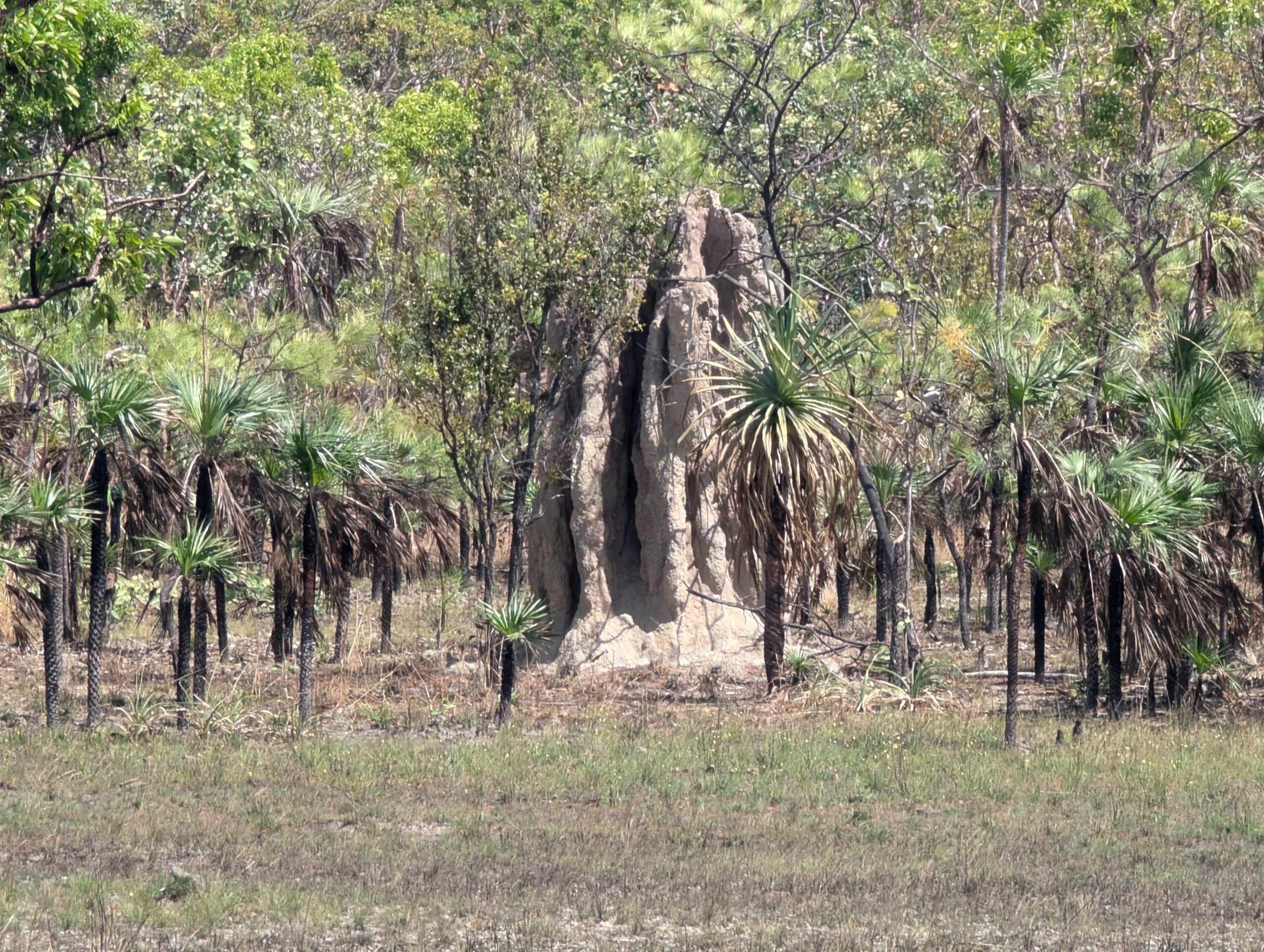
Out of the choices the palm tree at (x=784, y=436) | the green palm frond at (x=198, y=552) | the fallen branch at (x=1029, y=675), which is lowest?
the fallen branch at (x=1029, y=675)

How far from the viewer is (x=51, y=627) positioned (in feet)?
59.3

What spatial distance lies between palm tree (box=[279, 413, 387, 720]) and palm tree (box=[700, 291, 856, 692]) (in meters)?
4.07

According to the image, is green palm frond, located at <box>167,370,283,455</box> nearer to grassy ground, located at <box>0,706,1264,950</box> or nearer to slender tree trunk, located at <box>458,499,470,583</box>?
grassy ground, located at <box>0,706,1264,950</box>

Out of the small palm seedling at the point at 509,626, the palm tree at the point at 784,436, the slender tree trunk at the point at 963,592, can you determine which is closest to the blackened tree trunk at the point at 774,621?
the palm tree at the point at 784,436

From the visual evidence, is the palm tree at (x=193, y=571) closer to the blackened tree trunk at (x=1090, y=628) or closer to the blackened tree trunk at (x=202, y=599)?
the blackened tree trunk at (x=202, y=599)

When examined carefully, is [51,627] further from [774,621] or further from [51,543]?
[774,621]

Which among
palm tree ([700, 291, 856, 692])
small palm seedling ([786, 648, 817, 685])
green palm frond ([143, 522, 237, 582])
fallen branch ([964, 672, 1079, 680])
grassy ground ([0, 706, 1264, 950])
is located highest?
palm tree ([700, 291, 856, 692])

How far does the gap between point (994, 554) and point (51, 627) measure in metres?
12.2

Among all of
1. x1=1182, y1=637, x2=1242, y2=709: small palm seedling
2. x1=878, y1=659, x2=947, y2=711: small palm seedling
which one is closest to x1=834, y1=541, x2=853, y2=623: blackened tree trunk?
x1=878, y1=659, x2=947, y2=711: small palm seedling

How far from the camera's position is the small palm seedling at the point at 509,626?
1684 cm

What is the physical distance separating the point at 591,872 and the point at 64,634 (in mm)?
16285

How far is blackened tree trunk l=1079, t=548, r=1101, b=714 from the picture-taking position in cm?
1822

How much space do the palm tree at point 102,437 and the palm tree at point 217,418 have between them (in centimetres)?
37

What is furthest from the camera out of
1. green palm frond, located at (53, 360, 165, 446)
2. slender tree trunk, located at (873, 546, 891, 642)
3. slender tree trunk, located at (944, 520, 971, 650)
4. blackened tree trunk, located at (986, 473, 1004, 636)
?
slender tree trunk, located at (944, 520, 971, 650)
